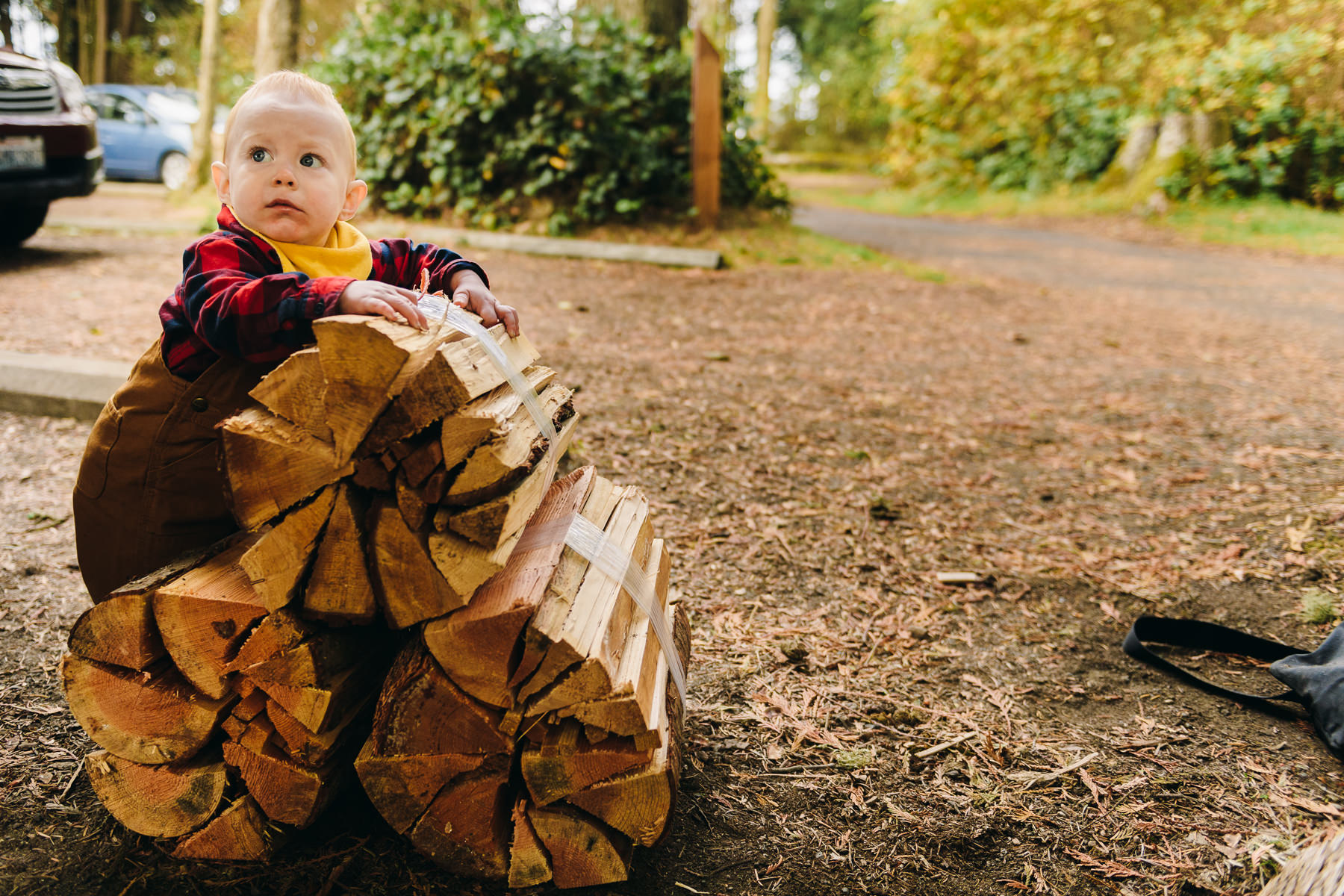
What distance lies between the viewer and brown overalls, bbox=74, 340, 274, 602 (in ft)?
6.33

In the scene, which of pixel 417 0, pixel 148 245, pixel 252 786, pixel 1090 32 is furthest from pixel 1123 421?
pixel 1090 32

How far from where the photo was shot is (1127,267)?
35.4ft

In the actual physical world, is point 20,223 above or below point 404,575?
above

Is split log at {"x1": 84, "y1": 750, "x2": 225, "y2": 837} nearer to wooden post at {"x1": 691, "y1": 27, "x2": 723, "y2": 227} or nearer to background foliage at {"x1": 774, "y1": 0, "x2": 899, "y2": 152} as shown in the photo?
wooden post at {"x1": 691, "y1": 27, "x2": 723, "y2": 227}

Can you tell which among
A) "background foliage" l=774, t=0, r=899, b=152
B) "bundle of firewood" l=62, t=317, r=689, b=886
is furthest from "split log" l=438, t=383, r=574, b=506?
"background foliage" l=774, t=0, r=899, b=152

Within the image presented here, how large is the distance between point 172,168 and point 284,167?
16.1 meters

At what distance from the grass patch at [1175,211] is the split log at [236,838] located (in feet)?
45.3

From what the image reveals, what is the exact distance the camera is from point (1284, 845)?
2021 millimetres

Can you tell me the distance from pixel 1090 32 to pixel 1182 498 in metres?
18.1

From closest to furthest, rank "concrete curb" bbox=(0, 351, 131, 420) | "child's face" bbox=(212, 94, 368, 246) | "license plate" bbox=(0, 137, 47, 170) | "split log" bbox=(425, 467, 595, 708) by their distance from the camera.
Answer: "split log" bbox=(425, 467, 595, 708)
"child's face" bbox=(212, 94, 368, 246)
"concrete curb" bbox=(0, 351, 131, 420)
"license plate" bbox=(0, 137, 47, 170)

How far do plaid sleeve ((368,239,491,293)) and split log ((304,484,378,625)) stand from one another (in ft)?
2.71

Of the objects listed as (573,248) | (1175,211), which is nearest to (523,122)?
(573,248)

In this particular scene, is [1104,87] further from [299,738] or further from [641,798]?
[299,738]

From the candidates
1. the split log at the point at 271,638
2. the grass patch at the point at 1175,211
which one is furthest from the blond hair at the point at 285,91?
the grass patch at the point at 1175,211
